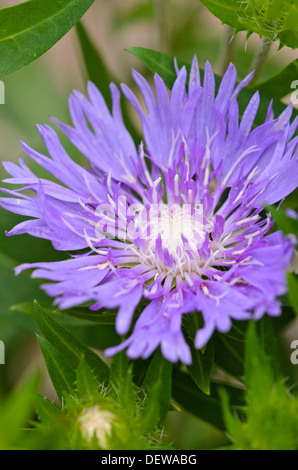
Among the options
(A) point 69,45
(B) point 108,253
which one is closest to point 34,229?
(B) point 108,253

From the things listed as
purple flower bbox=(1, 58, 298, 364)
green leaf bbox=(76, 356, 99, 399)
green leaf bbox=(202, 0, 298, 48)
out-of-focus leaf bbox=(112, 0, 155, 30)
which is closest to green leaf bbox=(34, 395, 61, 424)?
green leaf bbox=(76, 356, 99, 399)

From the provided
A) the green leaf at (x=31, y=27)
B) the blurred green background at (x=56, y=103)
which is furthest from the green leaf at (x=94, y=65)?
the green leaf at (x=31, y=27)

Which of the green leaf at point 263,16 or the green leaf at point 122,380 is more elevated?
the green leaf at point 263,16

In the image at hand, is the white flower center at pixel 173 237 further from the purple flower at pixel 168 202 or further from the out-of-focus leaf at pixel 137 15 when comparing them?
the out-of-focus leaf at pixel 137 15

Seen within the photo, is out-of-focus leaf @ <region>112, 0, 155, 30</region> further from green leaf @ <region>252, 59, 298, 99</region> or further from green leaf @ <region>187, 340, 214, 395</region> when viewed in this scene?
green leaf @ <region>187, 340, 214, 395</region>

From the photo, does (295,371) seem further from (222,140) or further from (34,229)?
(34,229)

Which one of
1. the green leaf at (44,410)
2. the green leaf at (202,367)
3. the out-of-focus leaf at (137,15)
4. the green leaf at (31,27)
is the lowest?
the green leaf at (44,410)
